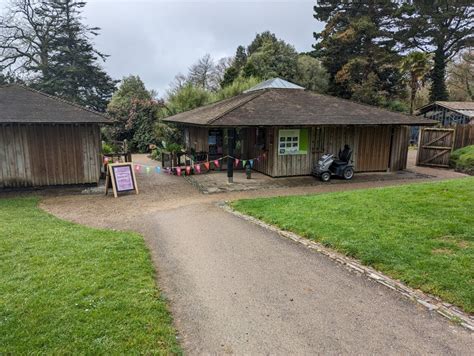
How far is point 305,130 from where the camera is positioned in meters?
14.4

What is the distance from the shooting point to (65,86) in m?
34.4

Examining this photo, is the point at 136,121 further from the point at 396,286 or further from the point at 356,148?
the point at 396,286

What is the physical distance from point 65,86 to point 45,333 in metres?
36.5

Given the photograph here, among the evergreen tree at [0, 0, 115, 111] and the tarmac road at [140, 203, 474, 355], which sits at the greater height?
the evergreen tree at [0, 0, 115, 111]

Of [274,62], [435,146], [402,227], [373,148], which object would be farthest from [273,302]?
[274,62]

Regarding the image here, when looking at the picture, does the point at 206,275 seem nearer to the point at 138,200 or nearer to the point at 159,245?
the point at 159,245

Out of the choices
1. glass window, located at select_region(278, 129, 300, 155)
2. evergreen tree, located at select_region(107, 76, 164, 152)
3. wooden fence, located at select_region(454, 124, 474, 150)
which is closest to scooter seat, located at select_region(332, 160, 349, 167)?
glass window, located at select_region(278, 129, 300, 155)

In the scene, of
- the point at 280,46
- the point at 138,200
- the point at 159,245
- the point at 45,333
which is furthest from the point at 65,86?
the point at 45,333

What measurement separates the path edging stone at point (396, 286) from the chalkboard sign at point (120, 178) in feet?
21.4

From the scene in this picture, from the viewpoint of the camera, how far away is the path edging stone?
157 inches

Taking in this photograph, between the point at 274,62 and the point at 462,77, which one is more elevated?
the point at 274,62

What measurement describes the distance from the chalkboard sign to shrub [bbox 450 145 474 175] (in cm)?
1530

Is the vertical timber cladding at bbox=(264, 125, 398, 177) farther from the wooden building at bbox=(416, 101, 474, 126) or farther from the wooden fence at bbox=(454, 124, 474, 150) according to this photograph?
the wooden building at bbox=(416, 101, 474, 126)

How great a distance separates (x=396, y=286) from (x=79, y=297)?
4.36 metres
